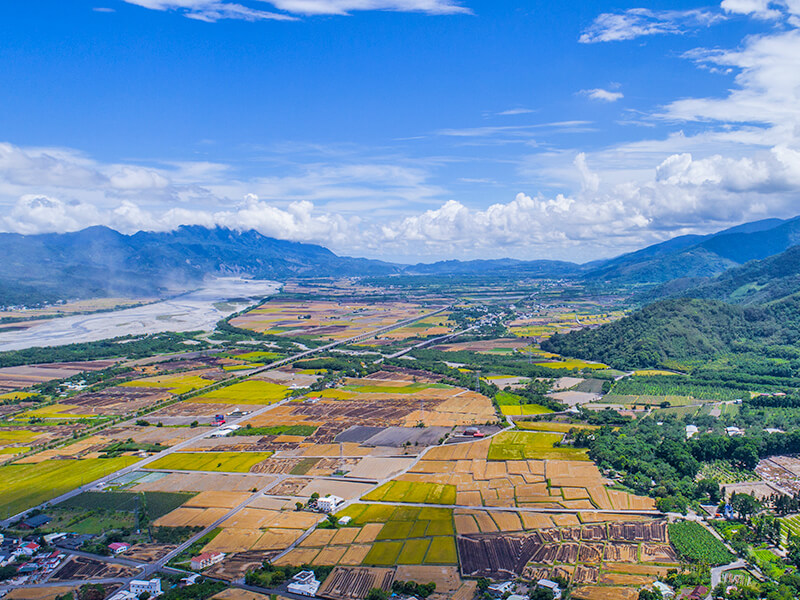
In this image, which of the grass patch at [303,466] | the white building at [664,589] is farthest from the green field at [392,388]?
the white building at [664,589]

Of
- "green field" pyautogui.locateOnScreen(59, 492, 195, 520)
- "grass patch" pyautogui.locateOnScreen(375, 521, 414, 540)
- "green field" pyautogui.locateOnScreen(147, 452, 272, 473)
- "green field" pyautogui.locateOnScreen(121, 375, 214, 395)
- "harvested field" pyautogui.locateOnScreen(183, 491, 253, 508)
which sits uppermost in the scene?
"green field" pyautogui.locateOnScreen(121, 375, 214, 395)

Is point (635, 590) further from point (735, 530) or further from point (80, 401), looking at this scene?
point (80, 401)

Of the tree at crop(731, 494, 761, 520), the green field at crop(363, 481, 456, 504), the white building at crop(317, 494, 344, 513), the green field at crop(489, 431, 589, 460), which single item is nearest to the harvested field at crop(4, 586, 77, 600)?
the white building at crop(317, 494, 344, 513)

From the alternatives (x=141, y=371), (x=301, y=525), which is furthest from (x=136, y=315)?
(x=301, y=525)

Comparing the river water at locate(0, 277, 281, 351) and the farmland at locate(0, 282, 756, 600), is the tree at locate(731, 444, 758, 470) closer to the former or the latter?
the farmland at locate(0, 282, 756, 600)

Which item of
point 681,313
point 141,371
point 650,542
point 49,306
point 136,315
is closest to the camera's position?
point 650,542

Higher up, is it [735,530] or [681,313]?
[681,313]

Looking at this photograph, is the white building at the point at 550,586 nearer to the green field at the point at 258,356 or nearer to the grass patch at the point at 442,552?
the grass patch at the point at 442,552
